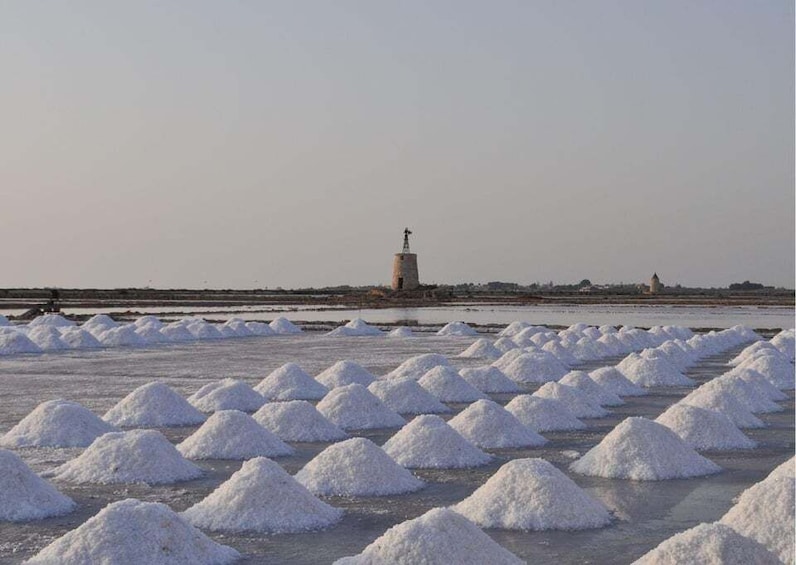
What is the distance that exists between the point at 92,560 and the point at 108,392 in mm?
8042

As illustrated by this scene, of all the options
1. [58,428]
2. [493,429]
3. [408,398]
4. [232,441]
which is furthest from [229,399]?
[493,429]

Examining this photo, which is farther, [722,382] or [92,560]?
[722,382]

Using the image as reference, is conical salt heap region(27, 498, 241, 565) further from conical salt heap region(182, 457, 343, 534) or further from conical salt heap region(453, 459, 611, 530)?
conical salt heap region(453, 459, 611, 530)

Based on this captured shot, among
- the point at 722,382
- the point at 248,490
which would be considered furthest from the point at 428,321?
the point at 248,490

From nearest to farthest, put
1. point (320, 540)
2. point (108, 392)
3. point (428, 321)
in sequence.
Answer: point (320, 540)
point (108, 392)
point (428, 321)

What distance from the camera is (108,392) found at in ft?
41.1

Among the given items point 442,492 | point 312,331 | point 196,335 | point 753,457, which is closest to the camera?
point 442,492

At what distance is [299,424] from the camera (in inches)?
352

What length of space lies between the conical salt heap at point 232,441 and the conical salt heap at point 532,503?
2412 mm

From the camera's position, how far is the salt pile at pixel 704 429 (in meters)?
8.59

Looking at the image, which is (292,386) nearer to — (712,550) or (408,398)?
(408,398)

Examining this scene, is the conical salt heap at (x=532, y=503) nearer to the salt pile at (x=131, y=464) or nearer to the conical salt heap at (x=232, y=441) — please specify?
the salt pile at (x=131, y=464)

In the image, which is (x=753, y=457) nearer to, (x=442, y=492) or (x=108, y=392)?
(x=442, y=492)

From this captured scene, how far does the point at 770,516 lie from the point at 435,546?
1.97 metres
